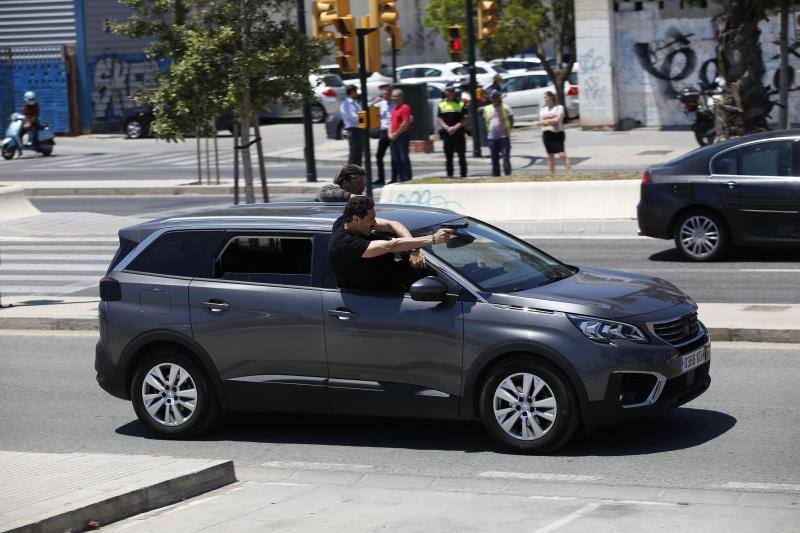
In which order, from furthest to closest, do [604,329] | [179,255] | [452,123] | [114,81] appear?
[114,81], [452,123], [179,255], [604,329]

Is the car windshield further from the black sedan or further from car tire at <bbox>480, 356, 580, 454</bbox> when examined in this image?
the black sedan

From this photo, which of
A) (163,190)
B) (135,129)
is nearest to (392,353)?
(163,190)

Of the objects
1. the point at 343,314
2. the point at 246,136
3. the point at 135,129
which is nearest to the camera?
the point at 343,314

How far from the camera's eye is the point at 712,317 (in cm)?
1238

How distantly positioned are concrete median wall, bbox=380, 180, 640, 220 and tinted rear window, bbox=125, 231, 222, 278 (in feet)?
40.0

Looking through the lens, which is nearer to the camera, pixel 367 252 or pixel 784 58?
pixel 367 252

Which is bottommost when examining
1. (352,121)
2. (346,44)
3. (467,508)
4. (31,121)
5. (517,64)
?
(467,508)

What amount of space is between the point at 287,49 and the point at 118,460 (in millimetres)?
11035

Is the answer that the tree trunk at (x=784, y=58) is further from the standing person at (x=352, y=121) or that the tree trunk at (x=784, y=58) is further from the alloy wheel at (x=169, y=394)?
the alloy wheel at (x=169, y=394)

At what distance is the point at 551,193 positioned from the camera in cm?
2144

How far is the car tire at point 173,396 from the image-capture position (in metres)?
9.47

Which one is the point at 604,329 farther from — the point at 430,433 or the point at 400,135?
the point at 400,135

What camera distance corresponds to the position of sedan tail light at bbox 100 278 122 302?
9727 millimetres

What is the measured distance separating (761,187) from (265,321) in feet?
29.2
